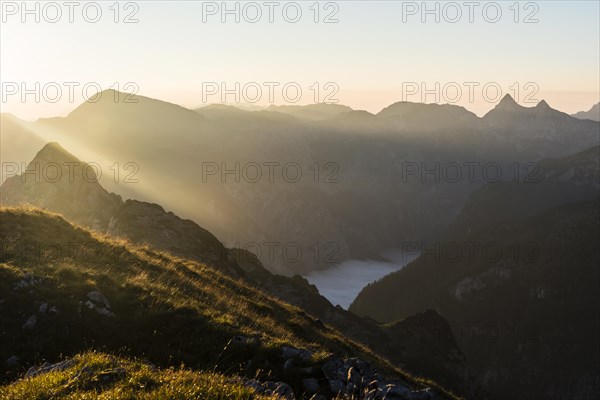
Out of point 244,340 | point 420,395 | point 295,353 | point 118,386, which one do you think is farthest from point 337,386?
point 118,386

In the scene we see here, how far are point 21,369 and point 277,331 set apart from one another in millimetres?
11789

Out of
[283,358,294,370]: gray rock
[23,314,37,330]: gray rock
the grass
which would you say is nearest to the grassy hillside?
[23,314,37,330]: gray rock

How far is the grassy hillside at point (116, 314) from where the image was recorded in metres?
18.4

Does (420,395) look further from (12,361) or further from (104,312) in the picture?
(12,361)

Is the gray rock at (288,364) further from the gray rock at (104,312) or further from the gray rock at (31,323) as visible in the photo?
the gray rock at (31,323)

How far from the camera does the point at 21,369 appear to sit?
17.0 m

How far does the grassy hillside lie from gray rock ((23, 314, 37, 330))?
35 millimetres

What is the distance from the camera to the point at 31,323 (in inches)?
765

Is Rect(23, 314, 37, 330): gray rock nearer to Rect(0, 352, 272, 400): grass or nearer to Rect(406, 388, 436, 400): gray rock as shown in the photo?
Rect(0, 352, 272, 400): grass

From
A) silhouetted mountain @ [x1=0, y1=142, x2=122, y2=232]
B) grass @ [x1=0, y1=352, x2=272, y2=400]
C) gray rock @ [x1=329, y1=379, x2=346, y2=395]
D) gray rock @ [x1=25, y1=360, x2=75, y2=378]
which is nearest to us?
grass @ [x1=0, y1=352, x2=272, y2=400]

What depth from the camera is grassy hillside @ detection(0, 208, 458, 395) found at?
18438 millimetres

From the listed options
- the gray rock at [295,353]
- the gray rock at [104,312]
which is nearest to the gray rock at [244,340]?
the gray rock at [295,353]

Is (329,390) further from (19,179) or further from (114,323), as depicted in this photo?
(19,179)

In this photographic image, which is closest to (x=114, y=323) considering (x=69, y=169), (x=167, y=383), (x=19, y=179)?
(x=167, y=383)
